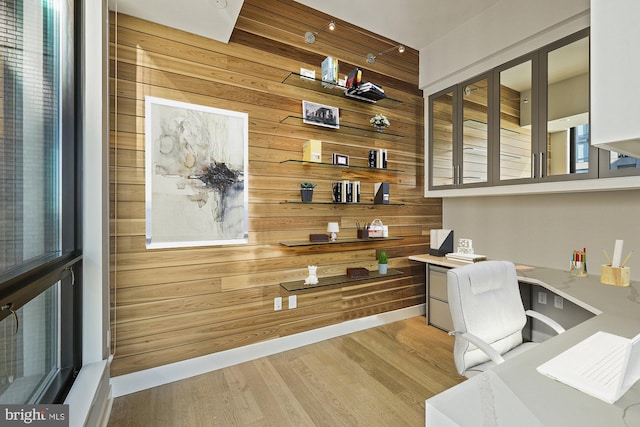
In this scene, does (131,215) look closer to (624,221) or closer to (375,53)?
(375,53)

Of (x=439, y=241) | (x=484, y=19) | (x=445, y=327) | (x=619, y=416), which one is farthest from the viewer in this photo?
(x=439, y=241)

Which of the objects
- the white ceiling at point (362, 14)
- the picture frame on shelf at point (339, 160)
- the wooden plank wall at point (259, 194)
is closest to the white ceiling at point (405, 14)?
the white ceiling at point (362, 14)

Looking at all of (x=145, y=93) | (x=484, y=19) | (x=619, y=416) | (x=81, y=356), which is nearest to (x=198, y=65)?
(x=145, y=93)

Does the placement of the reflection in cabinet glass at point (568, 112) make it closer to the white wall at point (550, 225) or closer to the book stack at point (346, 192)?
Result: the white wall at point (550, 225)

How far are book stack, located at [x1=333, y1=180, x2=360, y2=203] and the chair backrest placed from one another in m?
1.43

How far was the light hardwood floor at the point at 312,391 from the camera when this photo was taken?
1.83 m

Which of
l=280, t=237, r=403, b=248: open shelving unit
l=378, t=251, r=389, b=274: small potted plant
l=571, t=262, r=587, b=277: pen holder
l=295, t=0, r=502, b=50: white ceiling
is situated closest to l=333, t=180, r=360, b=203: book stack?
l=280, t=237, r=403, b=248: open shelving unit

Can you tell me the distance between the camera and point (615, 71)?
1.94 ft

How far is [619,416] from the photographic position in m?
0.80

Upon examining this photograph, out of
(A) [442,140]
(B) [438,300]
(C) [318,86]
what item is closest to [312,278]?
(B) [438,300]

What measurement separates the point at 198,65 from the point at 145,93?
458 mm

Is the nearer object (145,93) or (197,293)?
(145,93)

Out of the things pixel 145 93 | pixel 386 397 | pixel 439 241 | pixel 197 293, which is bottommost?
pixel 386 397

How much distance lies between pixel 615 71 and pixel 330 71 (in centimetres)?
247
